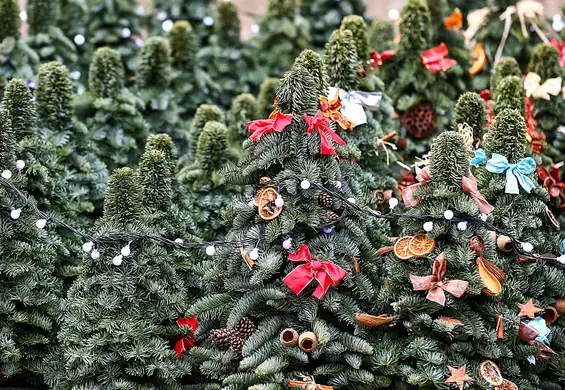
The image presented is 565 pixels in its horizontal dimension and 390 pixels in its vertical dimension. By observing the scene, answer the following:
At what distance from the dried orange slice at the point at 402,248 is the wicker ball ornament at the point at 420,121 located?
0.94 meters

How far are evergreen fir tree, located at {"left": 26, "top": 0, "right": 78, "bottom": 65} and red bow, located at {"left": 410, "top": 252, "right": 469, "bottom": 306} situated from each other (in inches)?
81.0

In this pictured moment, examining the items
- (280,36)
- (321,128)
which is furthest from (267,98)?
(321,128)

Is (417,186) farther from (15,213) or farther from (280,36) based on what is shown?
(280,36)

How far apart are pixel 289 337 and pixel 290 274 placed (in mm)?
163

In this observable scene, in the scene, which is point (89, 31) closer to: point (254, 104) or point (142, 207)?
point (254, 104)

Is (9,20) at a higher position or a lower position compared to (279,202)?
lower

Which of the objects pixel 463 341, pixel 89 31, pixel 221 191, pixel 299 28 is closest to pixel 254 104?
pixel 221 191

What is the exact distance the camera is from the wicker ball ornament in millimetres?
3203

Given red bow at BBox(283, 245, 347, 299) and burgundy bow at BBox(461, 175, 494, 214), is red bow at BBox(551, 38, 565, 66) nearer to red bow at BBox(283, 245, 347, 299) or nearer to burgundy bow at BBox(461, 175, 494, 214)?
burgundy bow at BBox(461, 175, 494, 214)

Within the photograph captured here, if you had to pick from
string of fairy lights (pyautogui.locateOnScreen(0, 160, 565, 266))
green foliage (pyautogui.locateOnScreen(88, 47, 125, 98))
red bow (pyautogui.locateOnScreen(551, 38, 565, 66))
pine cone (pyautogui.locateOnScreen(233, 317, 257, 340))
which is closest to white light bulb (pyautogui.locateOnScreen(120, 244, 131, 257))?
string of fairy lights (pyautogui.locateOnScreen(0, 160, 565, 266))

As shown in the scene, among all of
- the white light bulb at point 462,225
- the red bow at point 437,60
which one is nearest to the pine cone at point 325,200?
the white light bulb at point 462,225

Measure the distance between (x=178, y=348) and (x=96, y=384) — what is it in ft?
0.83

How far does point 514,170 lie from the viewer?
2.43 metres

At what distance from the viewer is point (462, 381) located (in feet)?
7.25
